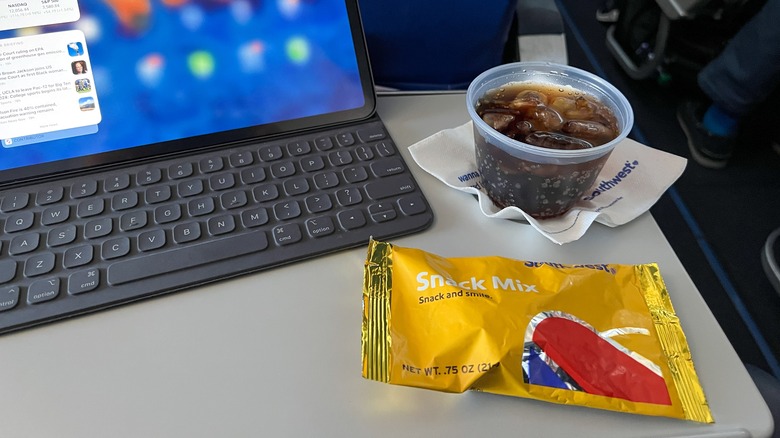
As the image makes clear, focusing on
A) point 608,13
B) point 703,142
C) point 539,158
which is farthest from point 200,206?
point 608,13

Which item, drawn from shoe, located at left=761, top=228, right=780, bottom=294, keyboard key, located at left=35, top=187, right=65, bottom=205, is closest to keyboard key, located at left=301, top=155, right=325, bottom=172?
keyboard key, located at left=35, top=187, right=65, bottom=205

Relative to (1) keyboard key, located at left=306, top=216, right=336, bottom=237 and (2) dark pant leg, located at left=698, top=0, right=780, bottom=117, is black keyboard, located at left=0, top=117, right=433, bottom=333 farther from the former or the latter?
(2) dark pant leg, located at left=698, top=0, right=780, bottom=117

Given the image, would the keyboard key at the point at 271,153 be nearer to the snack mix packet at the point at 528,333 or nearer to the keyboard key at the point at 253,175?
the keyboard key at the point at 253,175

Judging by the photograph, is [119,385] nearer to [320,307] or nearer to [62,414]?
[62,414]

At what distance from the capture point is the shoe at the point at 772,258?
1.22 meters

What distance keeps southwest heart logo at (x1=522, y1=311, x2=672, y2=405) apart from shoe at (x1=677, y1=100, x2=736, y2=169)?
134 centimetres

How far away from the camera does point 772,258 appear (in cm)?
125

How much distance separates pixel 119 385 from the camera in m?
0.40

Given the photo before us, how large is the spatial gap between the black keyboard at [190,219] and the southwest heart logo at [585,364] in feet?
0.52

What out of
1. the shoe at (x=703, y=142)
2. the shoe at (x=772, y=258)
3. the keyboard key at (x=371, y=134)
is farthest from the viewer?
the shoe at (x=703, y=142)

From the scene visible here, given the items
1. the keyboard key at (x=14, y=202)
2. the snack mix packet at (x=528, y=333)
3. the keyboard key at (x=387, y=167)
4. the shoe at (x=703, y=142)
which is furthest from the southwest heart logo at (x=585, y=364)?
the shoe at (x=703, y=142)

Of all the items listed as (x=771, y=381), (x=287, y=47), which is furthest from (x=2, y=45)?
(x=771, y=381)

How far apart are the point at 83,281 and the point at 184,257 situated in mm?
74

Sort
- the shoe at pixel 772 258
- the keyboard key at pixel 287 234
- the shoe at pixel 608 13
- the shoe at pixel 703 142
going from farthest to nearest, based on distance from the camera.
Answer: the shoe at pixel 608 13 < the shoe at pixel 703 142 < the shoe at pixel 772 258 < the keyboard key at pixel 287 234
